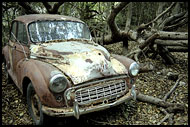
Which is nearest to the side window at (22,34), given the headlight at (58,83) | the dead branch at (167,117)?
the headlight at (58,83)

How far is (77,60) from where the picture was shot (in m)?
3.18

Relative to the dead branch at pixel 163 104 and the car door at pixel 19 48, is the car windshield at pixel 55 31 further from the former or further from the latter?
the dead branch at pixel 163 104

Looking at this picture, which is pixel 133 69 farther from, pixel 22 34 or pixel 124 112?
pixel 22 34

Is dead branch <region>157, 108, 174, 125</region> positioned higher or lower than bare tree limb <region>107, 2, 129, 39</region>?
lower

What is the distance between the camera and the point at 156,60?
6934 millimetres

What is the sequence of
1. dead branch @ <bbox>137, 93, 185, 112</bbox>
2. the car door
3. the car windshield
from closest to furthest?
dead branch @ <bbox>137, 93, 185, 112</bbox>, the car door, the car windshield

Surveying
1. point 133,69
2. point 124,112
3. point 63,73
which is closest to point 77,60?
point 63,73

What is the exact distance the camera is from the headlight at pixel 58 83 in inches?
106

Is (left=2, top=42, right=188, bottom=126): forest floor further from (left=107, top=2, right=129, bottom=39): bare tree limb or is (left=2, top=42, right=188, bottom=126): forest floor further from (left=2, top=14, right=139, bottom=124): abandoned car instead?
(left=107, top=2, right=129, bottom=39): bare tree limb

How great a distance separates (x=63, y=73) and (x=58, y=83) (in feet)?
0.86

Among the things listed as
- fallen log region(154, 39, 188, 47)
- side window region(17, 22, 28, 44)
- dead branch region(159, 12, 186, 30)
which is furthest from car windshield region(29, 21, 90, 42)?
dead branch region(159, 12, 186, 30)

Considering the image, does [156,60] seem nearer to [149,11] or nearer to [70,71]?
[70,71]

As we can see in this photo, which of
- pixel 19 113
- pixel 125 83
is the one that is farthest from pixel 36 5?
pixel 125 83

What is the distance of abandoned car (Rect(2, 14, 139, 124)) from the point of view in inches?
110
